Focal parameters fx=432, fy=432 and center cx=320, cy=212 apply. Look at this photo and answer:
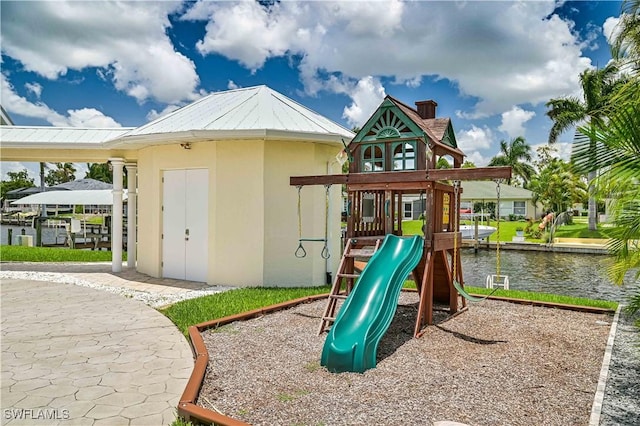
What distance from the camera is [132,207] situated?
471 inches

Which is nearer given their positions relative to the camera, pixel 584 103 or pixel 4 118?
pixel 4 118

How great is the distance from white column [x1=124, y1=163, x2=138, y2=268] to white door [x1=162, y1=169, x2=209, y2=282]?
7.10 ft

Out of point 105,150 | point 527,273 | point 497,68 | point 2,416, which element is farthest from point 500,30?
point 527,273

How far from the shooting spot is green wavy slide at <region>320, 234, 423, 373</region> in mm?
4547

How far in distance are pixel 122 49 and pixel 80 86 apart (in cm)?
631

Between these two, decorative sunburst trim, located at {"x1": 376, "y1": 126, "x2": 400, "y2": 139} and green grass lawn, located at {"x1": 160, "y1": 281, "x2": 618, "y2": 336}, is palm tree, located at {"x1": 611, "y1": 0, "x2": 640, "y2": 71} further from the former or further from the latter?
decorative sunburst trim, located at {"x1": 376, "y1": 126, "x2": 400, "y2": 139}

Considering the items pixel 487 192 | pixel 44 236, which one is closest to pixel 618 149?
pixel 487 192

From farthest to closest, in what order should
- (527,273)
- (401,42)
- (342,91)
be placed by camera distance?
(342,91) < (527,273) < (401,42)

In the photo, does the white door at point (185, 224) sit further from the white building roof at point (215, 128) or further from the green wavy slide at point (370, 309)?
the green wavy slide at point (370, 309)

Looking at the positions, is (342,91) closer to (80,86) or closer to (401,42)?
(401,42)

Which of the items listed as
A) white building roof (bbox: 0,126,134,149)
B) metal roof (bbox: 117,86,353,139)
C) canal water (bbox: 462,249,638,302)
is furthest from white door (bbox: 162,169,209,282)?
canal water (bbox: 462,249,638,302)

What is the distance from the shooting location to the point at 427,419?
136 inches

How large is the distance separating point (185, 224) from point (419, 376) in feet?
23.4
